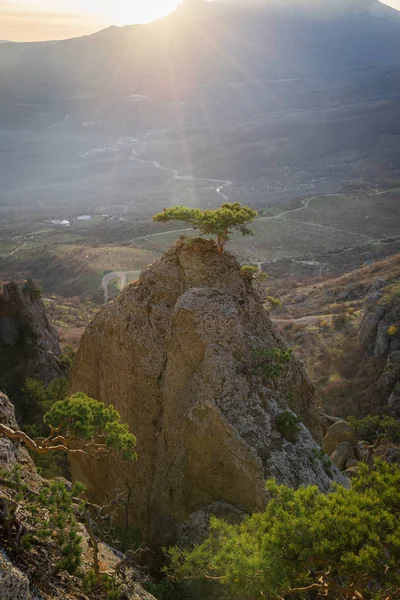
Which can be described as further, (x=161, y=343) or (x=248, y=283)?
(x=248, y=283)

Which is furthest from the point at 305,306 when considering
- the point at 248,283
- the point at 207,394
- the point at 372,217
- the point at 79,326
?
the point at 372,217

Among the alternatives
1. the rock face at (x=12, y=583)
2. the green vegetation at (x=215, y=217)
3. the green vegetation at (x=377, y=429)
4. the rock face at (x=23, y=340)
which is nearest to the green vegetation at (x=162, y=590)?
the rock face at (x=12, y=583)

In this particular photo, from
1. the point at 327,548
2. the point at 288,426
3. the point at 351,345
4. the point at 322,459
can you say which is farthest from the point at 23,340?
the point at 327,548

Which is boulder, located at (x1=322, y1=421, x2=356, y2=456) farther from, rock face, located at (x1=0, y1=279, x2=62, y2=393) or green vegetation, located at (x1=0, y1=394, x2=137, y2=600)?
green vegetation, located at (x1=0, y1=394, x2=137, y2=600)

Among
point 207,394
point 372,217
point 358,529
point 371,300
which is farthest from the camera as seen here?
point 372,217

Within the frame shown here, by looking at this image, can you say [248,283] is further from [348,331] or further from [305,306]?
[305,306]

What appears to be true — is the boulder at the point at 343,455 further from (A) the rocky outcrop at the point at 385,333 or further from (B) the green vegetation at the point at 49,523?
(B) the green vegetation at the point at 49,523

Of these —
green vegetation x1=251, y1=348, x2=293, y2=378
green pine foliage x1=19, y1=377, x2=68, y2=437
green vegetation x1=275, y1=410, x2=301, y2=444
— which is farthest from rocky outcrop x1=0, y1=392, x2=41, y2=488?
green pine foliage x1=19, y1=377, x2=68, y2=437
